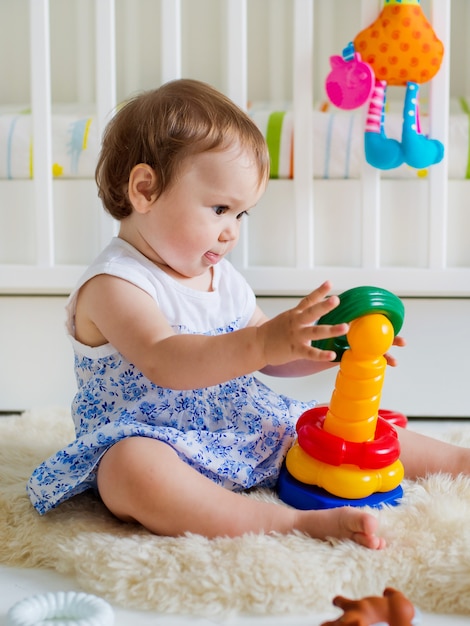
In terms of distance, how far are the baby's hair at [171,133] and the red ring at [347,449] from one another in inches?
12.5

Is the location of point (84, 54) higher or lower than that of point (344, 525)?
higher

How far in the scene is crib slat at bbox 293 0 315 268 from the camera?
1364mm

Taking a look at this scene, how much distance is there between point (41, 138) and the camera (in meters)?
1.39

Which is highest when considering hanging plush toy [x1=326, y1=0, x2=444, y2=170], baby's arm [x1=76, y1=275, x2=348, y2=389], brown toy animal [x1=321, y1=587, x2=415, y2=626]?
hanging plush toy [x1=326, y1=0, x2=444, y2=170]

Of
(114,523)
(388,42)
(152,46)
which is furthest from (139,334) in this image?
(152,46)

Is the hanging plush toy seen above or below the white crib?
above

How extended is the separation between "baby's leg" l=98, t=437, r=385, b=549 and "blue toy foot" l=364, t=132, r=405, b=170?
0.65m

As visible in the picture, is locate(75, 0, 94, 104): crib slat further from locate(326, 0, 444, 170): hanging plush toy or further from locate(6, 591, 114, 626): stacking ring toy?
locate(6, 591, 114, 626): stacking ring toy

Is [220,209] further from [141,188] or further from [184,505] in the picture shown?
[184,505]

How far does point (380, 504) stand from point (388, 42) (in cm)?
74

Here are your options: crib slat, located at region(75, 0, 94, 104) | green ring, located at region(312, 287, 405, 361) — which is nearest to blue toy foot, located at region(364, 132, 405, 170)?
green ring, located at region(312, 287, 405, 361)

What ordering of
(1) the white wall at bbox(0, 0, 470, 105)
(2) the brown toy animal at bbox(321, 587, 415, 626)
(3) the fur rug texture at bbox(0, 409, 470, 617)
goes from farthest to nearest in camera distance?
(1) the white wall at bbox(0, 0, 470, 105)
(3) the fur rug texture at bbox(0, 409, 470, 617)
(2) the brown toy animal at bbox(321, 587, 415, 626)

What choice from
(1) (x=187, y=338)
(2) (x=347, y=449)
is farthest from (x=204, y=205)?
(2) (x=347, y=449)

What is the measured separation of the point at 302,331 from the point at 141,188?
317mm
